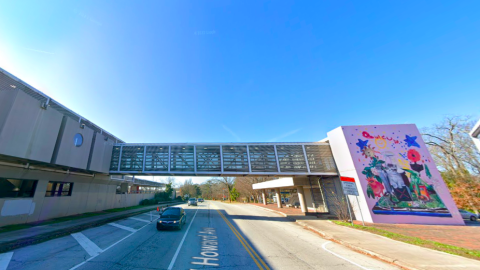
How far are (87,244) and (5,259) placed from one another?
2.44 metres

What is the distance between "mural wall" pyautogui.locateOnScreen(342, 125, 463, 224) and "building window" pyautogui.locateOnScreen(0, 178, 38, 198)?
96.2 feet

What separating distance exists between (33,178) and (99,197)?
30.9 feet

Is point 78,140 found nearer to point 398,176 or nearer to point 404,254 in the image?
point 404,254

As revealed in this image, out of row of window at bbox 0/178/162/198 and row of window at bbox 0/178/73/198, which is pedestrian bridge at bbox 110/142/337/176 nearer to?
row of window at bbox 0/178/162/198

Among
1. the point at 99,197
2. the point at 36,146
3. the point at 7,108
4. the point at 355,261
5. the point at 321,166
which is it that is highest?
the point at 7,108

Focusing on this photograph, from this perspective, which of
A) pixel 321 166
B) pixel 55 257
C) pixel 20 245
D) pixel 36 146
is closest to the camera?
pixel 55 257

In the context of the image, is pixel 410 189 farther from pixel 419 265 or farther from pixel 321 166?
pixel 419 265

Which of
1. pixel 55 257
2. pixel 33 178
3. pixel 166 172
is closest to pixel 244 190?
pixel 166 172

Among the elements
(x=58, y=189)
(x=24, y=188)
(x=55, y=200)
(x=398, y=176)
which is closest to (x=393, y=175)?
(x=398, y=176)

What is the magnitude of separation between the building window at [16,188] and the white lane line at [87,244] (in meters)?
7.88

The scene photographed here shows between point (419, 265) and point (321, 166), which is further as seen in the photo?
point (321, 166)

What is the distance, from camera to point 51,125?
42.0 ft

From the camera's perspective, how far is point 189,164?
20.0 metres

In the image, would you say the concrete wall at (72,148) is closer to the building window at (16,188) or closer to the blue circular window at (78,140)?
the blue circular window at (78,140)
